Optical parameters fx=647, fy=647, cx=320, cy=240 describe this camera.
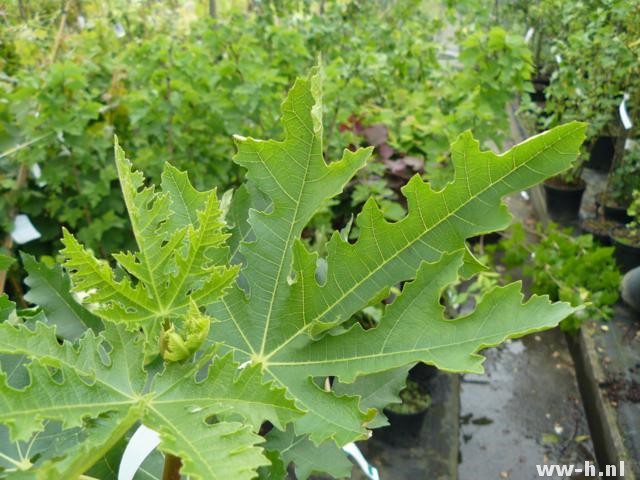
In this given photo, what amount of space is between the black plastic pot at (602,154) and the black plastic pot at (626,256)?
177 centimetres

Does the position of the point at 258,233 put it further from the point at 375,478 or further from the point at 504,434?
the point at 504,434

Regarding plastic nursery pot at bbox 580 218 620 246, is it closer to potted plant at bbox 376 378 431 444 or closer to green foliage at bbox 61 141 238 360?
potted plant at bbox 376 378 431 444

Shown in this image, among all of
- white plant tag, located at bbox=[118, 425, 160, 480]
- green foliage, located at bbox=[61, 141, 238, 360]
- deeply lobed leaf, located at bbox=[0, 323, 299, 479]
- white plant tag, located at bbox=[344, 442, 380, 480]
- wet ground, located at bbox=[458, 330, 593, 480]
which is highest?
green foliage, located at bbox=[61, 141, 238, 360]

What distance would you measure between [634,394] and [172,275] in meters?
2.94

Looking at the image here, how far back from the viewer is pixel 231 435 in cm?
51

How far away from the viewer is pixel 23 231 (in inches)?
86.7

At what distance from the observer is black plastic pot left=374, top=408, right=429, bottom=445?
8.84 ft

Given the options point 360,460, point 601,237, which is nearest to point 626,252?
point 601,237

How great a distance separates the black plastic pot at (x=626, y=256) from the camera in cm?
396

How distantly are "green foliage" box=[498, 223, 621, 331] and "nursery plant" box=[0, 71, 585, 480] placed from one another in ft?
9.33

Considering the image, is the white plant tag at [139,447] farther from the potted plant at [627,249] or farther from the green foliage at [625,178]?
the green foliage at [625,178]

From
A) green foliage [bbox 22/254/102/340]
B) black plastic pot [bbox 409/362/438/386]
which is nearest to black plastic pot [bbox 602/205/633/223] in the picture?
black plastic pot [bbox 409/362/438/386]

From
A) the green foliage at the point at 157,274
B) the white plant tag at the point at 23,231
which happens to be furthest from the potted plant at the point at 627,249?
the green foliage at the point at 157,274

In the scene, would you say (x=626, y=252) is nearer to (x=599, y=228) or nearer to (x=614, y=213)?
(x=599, y=228)
